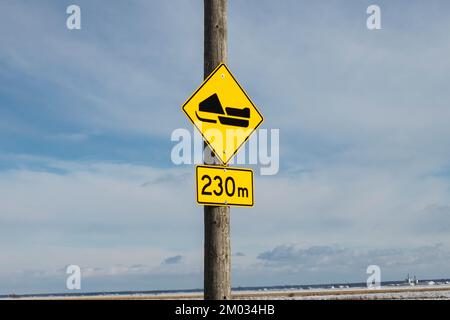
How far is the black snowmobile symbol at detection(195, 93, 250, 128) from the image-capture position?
7.75 metres

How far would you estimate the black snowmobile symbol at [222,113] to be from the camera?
7.75 m

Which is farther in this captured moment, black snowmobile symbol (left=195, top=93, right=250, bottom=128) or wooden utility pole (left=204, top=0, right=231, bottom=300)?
black snowmobile symbol (left=195, top=93, right=250, bottom=128)

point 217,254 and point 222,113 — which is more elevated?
point 222,113

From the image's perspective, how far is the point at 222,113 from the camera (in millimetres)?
7859

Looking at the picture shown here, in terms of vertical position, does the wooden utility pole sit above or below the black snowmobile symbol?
below

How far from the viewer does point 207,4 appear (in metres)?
8.20

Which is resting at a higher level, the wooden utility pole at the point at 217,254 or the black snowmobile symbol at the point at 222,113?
the black snowmobile symbol at the point at 222,113

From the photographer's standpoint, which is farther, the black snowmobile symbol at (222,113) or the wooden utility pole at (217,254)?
the black snowmobile symbol at (222,113)

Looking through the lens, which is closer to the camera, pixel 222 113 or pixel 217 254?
pixel 217 254
